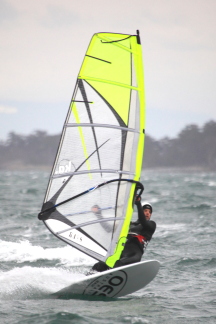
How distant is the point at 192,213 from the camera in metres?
15.6

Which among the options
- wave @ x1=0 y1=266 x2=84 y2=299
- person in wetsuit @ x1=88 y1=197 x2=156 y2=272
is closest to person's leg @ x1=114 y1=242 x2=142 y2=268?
person in wetsuit @ x1=88 y1=197 x2=156 y2=272

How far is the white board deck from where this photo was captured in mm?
6211

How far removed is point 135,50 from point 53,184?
6.02ft

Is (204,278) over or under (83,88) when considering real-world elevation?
under

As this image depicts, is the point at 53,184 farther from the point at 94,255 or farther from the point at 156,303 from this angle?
the point at 156,303

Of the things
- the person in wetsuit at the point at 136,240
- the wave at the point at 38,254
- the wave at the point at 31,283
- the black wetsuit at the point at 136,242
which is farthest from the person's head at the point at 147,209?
the wave at the point at 38,254

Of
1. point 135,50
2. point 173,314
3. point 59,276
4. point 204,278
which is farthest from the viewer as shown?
point 204,278

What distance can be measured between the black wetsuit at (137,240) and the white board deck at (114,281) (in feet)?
0.66

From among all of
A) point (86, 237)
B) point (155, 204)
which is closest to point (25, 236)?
point (86, 237)

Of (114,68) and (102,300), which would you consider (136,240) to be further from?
(114,68)

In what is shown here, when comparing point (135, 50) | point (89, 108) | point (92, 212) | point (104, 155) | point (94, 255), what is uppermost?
point (135, 50)

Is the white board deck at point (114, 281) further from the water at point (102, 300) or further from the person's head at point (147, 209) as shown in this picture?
the person's head at point (147, 209)

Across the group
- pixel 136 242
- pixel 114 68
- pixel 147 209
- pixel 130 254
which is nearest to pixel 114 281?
pixel 130 254

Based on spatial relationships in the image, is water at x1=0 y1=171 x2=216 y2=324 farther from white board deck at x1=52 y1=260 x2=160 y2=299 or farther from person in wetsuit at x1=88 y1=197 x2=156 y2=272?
person in wetsuit at x1=88 y1=197 x2=156 y2=272
